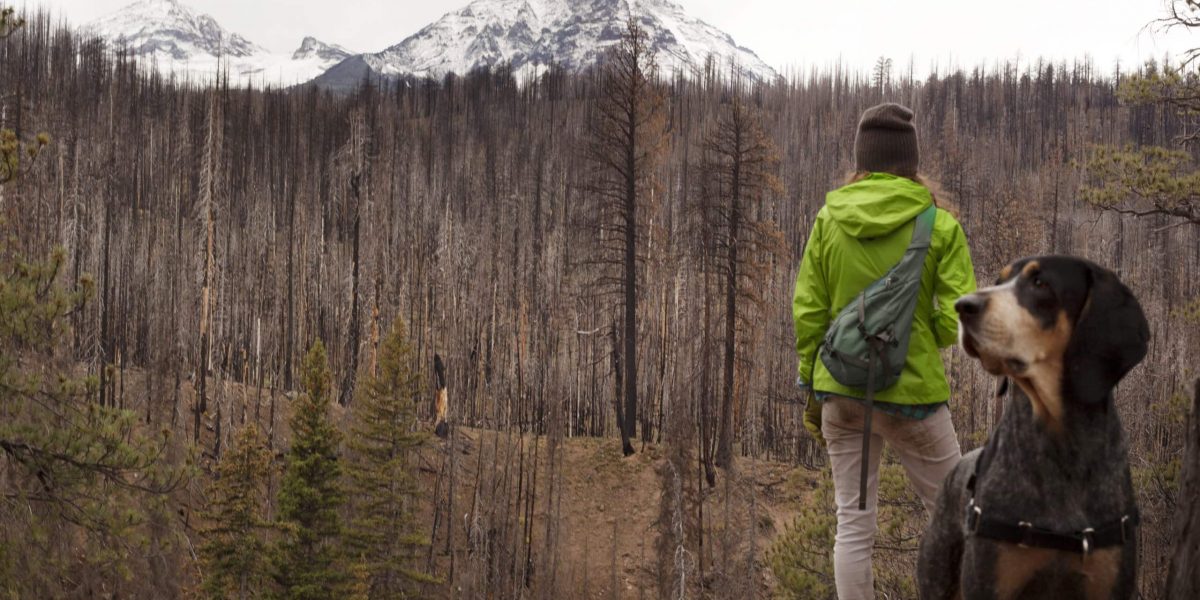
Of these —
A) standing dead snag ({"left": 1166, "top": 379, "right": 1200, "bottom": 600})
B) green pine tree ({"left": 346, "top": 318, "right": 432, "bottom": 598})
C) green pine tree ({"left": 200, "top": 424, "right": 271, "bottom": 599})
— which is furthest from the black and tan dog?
green pine tree ({"left": 346, "top": 318, "right": 432, "bottom": 598})

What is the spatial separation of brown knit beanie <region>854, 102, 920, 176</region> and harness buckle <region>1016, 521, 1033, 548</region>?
5.44 ft

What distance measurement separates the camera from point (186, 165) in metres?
50.4

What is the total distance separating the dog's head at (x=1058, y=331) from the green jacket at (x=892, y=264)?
92cm

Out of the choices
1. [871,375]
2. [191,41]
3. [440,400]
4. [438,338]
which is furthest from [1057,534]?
[191,41]

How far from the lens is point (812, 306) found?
13.9ft

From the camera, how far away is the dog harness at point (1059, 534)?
297cm

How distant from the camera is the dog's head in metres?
2.90

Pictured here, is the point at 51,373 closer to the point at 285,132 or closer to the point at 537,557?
the point at 537,557

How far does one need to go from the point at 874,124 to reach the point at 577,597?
27.0 metres

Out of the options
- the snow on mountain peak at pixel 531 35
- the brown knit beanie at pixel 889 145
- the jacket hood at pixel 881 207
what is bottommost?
the jacket hood at pixel 881 207

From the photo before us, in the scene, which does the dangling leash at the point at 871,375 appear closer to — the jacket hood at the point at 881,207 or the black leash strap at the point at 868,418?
the black leash strap at the point at 868,418

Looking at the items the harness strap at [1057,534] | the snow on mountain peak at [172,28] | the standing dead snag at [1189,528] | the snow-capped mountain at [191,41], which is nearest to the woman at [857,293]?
the harness strap at [1057,534]

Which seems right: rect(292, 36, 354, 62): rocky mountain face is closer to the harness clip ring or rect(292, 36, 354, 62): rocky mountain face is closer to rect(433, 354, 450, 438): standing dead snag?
rect(433, 354, 450, 438): standing dead snag

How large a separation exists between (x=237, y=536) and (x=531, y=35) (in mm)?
100667
